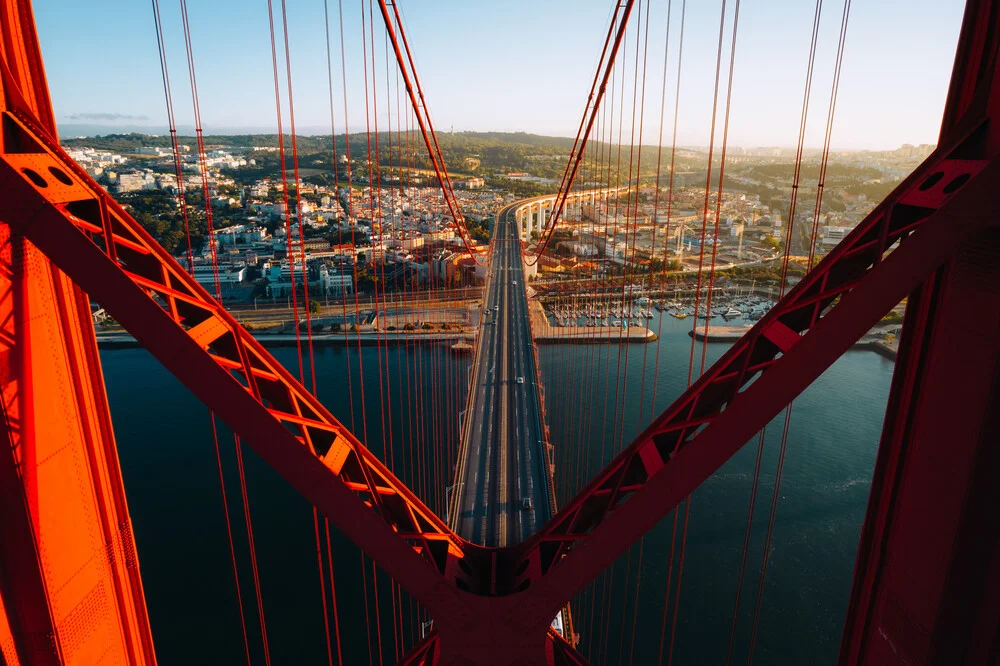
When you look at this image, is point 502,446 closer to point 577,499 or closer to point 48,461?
point 577,499

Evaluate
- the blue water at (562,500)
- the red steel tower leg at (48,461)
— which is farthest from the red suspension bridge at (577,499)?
the blue water at (562,500)

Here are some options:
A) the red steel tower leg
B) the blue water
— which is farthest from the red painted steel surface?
the blue water

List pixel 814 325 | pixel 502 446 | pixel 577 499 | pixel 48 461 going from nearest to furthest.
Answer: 1. pixel 814 325
2. pixel 48 461
3. pixel 577 499
4. pixel 502 446

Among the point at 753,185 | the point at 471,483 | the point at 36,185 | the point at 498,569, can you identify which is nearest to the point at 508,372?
the point at 471,483

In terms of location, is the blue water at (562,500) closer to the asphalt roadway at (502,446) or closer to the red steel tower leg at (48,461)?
the asphalt roadway at (502,446)

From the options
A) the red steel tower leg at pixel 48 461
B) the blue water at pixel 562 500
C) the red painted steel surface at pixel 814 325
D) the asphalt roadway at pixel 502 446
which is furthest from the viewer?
the asphalt roadway at pixel 502 446

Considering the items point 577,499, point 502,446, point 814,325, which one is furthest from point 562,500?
point 814,325

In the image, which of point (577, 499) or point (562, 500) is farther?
point (562, 500)
